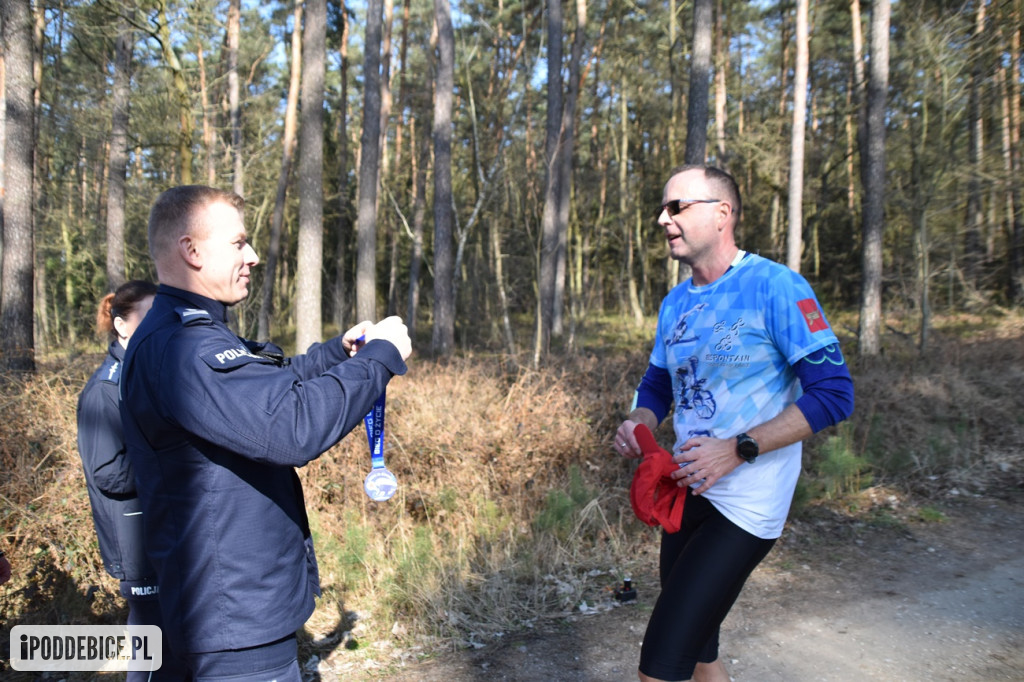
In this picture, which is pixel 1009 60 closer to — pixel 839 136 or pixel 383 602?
pixel 839 136

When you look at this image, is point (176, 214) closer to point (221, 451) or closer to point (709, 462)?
point (221, 451)

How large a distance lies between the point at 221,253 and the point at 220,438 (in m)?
0.58

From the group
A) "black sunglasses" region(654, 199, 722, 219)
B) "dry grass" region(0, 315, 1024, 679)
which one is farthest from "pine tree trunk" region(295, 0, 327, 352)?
"black sunglasses" region(654, 199, 722, 219)

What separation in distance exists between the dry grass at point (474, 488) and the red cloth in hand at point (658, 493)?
2.56m

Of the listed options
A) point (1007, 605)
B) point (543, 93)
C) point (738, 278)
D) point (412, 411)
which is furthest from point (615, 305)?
point (738, 278)

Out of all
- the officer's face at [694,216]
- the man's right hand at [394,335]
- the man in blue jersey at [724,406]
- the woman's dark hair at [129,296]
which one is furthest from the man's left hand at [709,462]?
the woman's dark hair at [129,296]

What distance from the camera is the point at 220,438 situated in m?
1.70

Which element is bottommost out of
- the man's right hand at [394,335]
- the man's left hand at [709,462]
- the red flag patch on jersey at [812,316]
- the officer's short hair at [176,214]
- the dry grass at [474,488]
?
the dry grass at [474,488]

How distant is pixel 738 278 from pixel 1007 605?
3.84 meters

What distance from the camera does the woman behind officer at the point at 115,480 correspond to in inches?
113

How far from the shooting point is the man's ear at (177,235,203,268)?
194 cm

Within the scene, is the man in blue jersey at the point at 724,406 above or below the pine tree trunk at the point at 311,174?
below

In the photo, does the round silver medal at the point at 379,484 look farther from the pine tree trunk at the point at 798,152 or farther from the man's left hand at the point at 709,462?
the pine tree trunk at the point at 798,152

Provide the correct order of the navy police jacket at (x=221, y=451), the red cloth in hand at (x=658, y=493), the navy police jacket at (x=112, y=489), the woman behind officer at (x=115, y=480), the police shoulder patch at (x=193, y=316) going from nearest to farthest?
1. the navy police jacket at (x=221, y=451)
2. the police shoulder patch at (x=193, y=316)
3. the red cloth in hand at (x=658, y=493)
4. the woman behind officer at (x=115, y=480)
5. the navy police jacket at (x=112, y=489)
